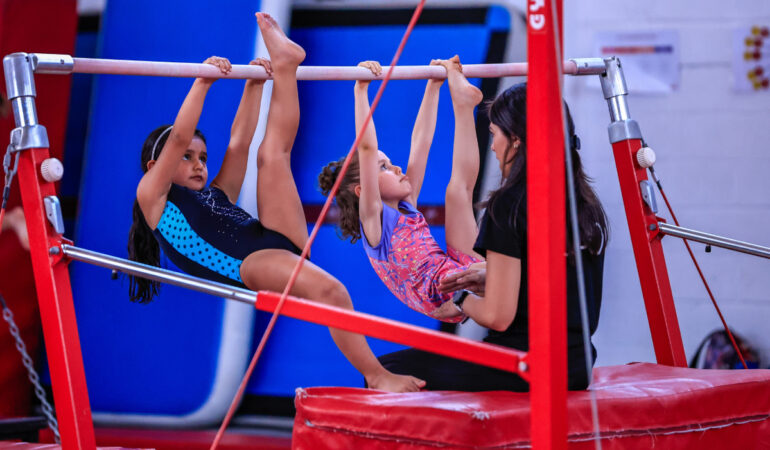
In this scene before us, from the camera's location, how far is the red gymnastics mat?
4.59ft

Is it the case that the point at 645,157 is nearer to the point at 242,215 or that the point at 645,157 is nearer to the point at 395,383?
the point at 395,383

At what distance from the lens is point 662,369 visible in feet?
6.25

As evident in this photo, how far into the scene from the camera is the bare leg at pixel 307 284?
1967mm

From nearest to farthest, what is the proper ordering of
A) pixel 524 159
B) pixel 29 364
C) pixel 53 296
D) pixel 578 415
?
pixel 578 415 → pixel 53 296 → pixel 524 159 → pixel 29 364

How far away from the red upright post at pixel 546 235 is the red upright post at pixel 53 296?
92cm

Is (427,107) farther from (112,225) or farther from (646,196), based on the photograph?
(112,225)

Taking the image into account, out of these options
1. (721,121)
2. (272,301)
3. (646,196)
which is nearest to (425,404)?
(272,301)

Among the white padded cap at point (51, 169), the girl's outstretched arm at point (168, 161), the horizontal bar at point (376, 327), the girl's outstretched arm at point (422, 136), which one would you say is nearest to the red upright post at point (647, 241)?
the girl's outstretched arm at point (422, 136)

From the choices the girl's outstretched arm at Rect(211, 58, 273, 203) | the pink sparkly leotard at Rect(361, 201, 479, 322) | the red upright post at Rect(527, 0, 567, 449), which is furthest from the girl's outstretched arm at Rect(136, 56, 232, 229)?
the red upright post at Rect(527, 0, 567, 449)

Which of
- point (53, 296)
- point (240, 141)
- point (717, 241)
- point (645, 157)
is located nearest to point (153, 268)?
point (53, 296)

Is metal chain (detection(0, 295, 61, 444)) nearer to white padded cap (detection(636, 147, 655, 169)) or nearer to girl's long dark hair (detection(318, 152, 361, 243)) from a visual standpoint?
girl's long dark hair (detection(318, 152, 361, 243))

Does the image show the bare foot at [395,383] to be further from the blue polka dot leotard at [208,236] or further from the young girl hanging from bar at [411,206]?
the blue polka dot leotard at [208,236]

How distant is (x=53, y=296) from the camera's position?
162 centimetres

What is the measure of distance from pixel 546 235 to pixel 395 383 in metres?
0.79
